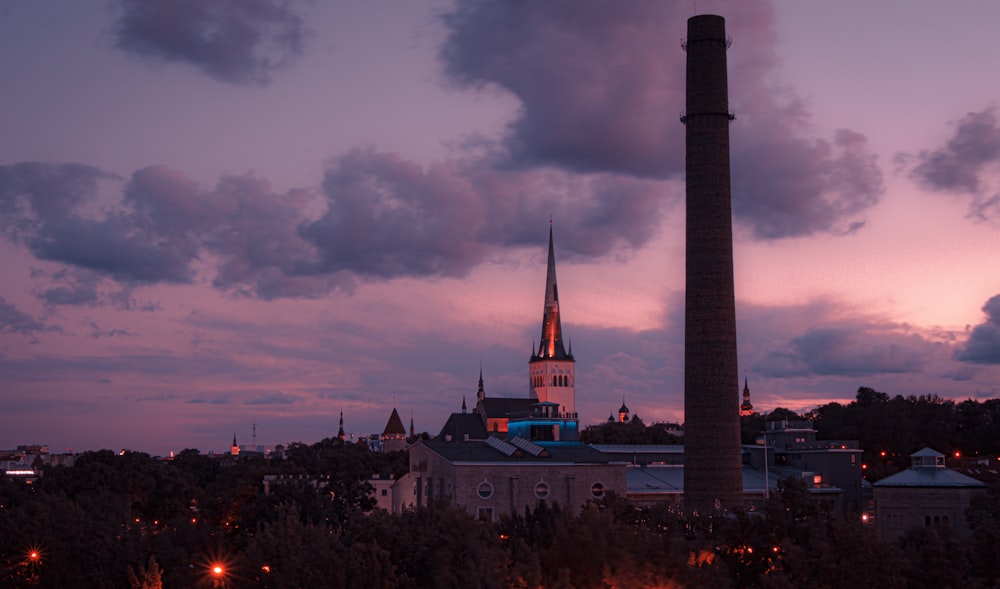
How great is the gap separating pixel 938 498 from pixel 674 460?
33.5 meters

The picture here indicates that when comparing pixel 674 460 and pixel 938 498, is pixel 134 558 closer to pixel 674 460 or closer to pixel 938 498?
pixel 938 498

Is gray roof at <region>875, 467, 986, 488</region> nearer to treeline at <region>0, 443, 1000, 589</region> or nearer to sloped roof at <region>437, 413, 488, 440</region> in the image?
treeline at <region>0, 443, 1000, 589</region>

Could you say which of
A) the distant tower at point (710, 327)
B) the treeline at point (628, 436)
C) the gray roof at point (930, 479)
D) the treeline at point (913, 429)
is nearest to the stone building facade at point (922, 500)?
the gray roof at point (930, 479)

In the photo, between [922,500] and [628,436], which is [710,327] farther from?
[628,436]

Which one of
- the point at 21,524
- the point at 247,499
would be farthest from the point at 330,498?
the point at 21,524

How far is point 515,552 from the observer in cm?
5100

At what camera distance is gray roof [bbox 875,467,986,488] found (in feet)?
297

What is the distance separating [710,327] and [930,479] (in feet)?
102

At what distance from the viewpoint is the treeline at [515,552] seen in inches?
1601

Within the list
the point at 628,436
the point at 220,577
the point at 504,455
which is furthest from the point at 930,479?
the point at 628,436

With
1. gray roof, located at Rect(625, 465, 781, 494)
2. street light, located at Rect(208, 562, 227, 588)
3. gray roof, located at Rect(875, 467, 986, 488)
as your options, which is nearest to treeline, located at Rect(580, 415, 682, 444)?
gray roof, located at Rect(625, 465, 781, 494)

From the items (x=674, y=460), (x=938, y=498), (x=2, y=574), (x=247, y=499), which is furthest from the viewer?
(x=674, y=460)

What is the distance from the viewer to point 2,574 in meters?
64.6

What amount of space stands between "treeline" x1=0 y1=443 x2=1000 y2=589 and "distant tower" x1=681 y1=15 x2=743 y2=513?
7179 mm
